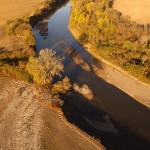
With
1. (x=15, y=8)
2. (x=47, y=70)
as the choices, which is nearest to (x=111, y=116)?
(x=47, y=70)

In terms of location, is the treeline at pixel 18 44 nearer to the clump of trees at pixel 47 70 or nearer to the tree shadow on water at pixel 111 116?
the clump of trees at pixel 47 70

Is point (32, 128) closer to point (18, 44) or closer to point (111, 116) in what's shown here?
point (111, 116)

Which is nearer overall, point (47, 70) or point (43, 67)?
point (43, 67)

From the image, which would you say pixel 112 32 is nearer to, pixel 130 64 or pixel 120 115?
pixel 130 64

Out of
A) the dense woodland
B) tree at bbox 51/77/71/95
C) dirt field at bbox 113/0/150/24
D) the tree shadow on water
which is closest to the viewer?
the tree shadow on water

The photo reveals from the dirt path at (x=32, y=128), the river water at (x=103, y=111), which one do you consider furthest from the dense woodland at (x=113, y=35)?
the dirt path at (x=32, y=128)

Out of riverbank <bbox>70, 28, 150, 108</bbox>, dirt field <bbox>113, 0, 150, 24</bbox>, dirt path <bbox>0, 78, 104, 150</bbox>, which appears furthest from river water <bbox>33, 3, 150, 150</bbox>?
dirt field <bbox>113, 0, 150, 24</bbox>

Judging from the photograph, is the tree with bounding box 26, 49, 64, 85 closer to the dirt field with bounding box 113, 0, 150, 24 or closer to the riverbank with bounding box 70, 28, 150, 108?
the riverbank with bounding box 70, 28, 150, 108

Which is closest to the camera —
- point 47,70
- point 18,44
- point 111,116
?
point 111,116
